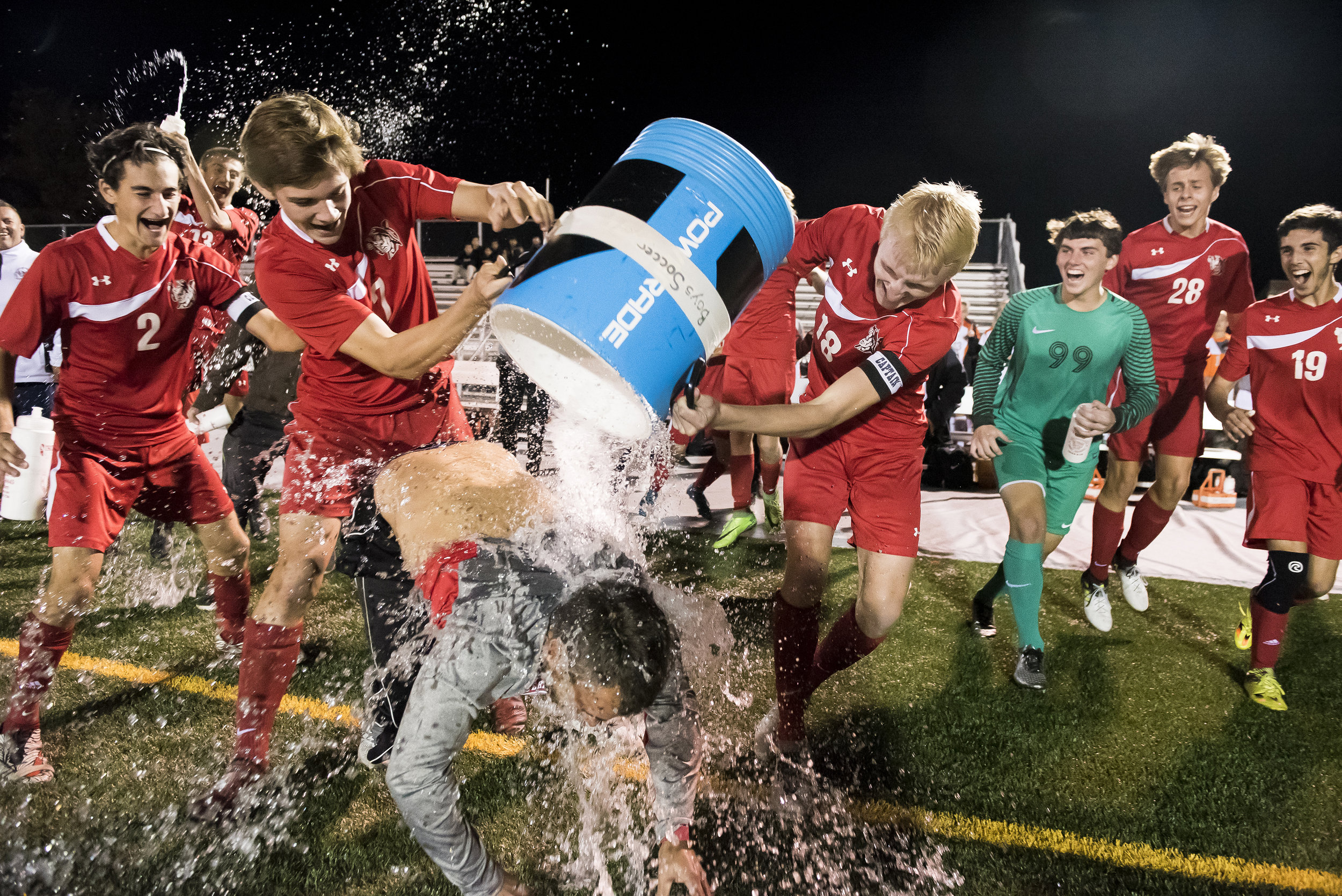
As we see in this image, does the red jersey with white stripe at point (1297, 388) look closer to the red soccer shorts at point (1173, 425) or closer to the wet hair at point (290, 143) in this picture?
the red soccer shorts at point (1173, 425)

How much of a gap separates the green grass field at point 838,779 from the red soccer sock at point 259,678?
0.17 metres

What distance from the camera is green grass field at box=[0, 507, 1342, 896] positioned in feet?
6.86

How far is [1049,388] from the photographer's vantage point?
3.52 meters

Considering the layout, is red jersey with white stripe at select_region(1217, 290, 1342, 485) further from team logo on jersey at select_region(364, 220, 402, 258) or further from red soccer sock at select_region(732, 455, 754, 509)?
team logo on jersey at select_region(364, 220, 402, 258)

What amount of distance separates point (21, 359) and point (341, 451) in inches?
151

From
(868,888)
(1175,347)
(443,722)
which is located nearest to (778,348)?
(1175,347)

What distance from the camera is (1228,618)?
4.12 meters

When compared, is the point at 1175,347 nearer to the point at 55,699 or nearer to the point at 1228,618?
the point at 1228,618

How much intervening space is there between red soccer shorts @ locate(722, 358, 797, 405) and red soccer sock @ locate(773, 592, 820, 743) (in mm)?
2190

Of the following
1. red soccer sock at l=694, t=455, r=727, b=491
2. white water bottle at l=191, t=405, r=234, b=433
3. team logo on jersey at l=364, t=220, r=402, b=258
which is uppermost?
team logo on jersey at l=364, t=220, r=402, b=258

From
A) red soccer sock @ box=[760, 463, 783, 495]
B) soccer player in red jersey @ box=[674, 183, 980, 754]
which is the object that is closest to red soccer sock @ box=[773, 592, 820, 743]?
soccer player in red jersey @ box=[674, 183, 980, 754]

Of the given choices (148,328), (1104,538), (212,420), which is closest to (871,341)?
(1104,538)

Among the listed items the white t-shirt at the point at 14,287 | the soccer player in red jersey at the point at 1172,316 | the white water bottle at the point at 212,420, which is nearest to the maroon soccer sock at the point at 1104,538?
the soccer player in red jersey at the point at 1172,316

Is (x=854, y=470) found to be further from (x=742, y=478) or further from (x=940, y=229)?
(x=742, y=478)
